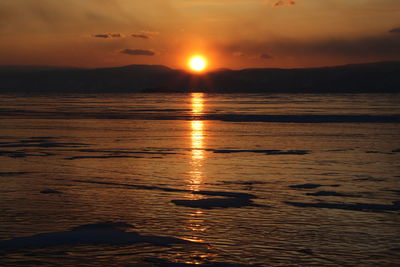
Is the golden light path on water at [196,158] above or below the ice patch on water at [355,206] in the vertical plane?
above

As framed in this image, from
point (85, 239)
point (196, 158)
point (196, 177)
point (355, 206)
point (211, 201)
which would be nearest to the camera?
point (85, 239)

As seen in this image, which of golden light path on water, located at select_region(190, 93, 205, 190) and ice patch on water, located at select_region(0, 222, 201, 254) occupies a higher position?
golden light path on water, located at select_region(190, 93, 205, 190)

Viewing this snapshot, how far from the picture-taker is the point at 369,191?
12.2 metres

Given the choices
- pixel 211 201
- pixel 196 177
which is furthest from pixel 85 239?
pixel 196 177

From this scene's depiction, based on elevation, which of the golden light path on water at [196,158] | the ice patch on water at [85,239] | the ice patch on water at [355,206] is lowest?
the ice patch on water at [85,239]

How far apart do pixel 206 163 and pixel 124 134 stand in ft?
37.4

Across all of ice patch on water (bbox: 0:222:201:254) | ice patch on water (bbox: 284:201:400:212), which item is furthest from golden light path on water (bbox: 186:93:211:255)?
ice patch on water (bbox: 284:201:400:212)

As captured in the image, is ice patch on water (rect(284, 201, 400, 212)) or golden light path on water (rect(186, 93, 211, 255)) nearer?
golden light path on water (rect(186, 93, 211, 255))

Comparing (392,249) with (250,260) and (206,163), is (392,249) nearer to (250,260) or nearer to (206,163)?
(250,260)

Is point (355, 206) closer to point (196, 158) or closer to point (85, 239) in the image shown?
point (85, 239)

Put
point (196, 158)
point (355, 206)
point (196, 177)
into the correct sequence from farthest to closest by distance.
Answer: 1. point (196, 158)
2. point (196, 177)
3. point (355, 206)

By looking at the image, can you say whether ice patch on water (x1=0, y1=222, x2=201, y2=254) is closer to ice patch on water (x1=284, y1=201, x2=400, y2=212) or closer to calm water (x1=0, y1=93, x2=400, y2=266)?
calm water (x1=0, y1=93, x2=400, y2=266)

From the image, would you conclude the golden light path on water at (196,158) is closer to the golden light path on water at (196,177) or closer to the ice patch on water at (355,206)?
the golden light path on water at (196,177)

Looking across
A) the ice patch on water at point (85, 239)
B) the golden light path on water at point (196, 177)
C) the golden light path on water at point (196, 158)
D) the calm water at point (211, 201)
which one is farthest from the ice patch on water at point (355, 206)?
the ice patch on water at point (85, 239)
